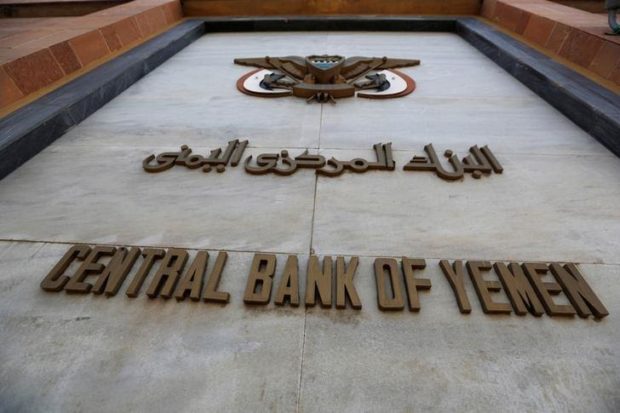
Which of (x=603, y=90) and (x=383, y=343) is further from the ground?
(x=603, y=90)

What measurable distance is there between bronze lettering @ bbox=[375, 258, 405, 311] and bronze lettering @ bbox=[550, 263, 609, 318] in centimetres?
84

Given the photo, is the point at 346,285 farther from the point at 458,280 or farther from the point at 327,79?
the point at 327,79

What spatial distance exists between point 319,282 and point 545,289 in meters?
1.14

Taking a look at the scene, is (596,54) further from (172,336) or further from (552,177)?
(172,336)

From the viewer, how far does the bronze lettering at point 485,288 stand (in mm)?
1867

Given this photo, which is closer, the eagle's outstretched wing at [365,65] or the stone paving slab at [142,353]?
the stone paving slab at [142,353]

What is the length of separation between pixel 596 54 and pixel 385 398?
4.45 m

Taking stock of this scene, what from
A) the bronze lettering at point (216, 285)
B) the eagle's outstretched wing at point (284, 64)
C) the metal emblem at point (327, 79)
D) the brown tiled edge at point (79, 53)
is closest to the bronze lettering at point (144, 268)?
the bronze lettering at point (216, 285)

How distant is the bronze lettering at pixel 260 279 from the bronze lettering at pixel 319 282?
200 millimetres

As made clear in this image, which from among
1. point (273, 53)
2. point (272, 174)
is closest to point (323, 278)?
point (272, 174)

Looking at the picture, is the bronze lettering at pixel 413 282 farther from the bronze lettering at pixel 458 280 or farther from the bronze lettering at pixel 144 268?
the bronze lettering at pixel 144 268

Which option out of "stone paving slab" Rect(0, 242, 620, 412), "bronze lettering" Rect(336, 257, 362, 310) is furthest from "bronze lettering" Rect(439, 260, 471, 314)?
"bronze lettering" Rect(336, 257, 362, 310)

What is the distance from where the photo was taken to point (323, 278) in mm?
2037

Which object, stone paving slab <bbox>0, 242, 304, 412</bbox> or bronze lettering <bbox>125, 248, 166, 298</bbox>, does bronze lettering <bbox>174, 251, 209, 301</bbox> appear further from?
bronze lettering <bbox>125, 248, 166, 298</bbox>
